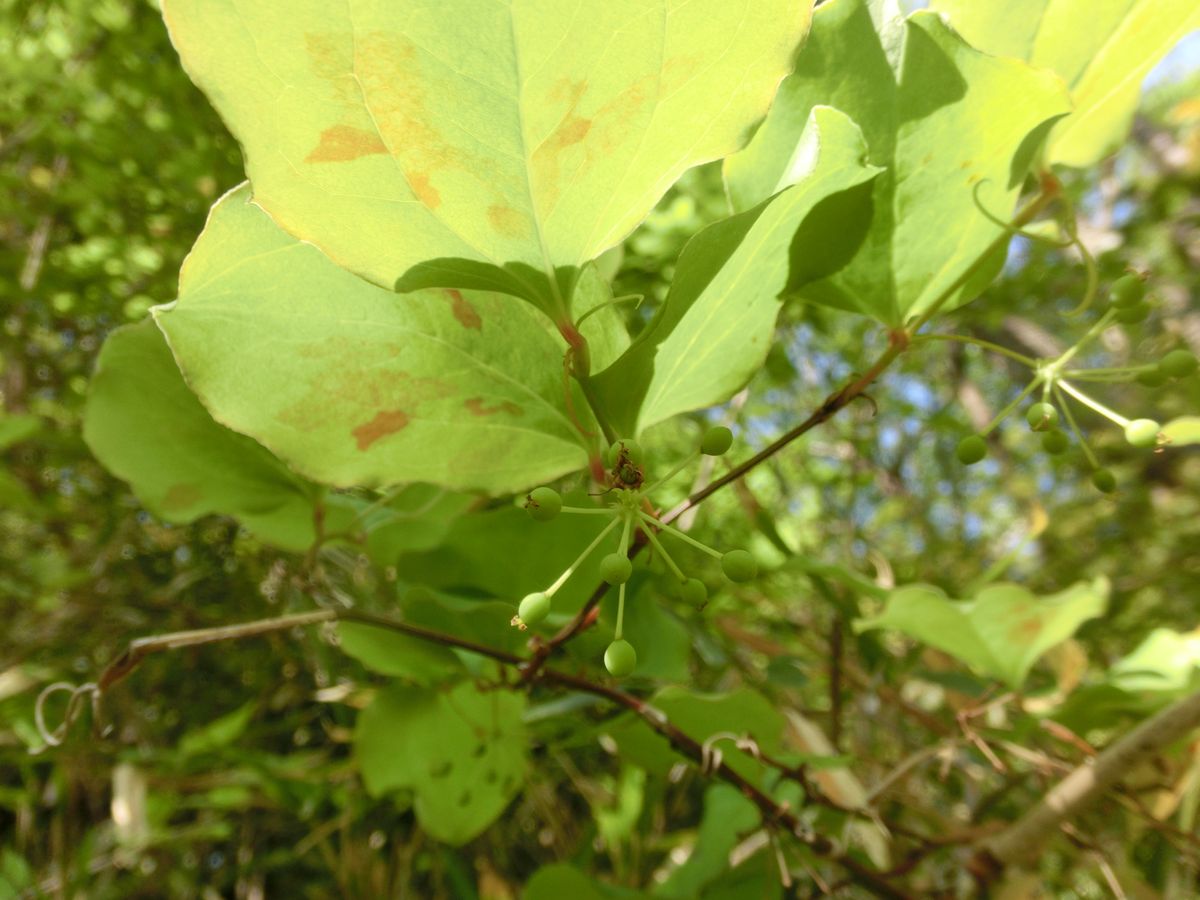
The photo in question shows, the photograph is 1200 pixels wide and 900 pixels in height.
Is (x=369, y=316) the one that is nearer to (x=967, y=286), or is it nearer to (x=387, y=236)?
(x=387, y=236)

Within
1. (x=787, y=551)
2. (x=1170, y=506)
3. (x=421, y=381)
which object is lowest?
(x=1170, y=506)

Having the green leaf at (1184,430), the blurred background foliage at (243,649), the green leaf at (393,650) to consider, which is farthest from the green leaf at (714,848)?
the green leaf at (1184,430)

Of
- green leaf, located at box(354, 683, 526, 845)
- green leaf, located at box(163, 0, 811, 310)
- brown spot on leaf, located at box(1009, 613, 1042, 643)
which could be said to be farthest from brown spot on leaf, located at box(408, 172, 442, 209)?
brown spot on leaf, located at box(1009, 613, 1042, 643)

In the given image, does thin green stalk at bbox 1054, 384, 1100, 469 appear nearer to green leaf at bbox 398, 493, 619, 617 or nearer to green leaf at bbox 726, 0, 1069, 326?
green leaf at bbox 726, 0, 1069, 326

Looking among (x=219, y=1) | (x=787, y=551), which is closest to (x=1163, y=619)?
(x=787, y=551)

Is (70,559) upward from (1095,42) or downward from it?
downward

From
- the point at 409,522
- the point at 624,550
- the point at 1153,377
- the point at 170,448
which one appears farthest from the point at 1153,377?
the point at 170,448

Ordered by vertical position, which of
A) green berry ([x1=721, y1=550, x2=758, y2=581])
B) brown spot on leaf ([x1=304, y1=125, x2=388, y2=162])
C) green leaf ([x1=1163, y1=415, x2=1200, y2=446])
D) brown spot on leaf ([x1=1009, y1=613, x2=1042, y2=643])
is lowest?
brown spot on leaf ([x1=1009, y1=613, x2=1042, y2=643])

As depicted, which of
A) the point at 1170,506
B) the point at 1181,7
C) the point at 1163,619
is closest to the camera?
→ the point at 1181,7
